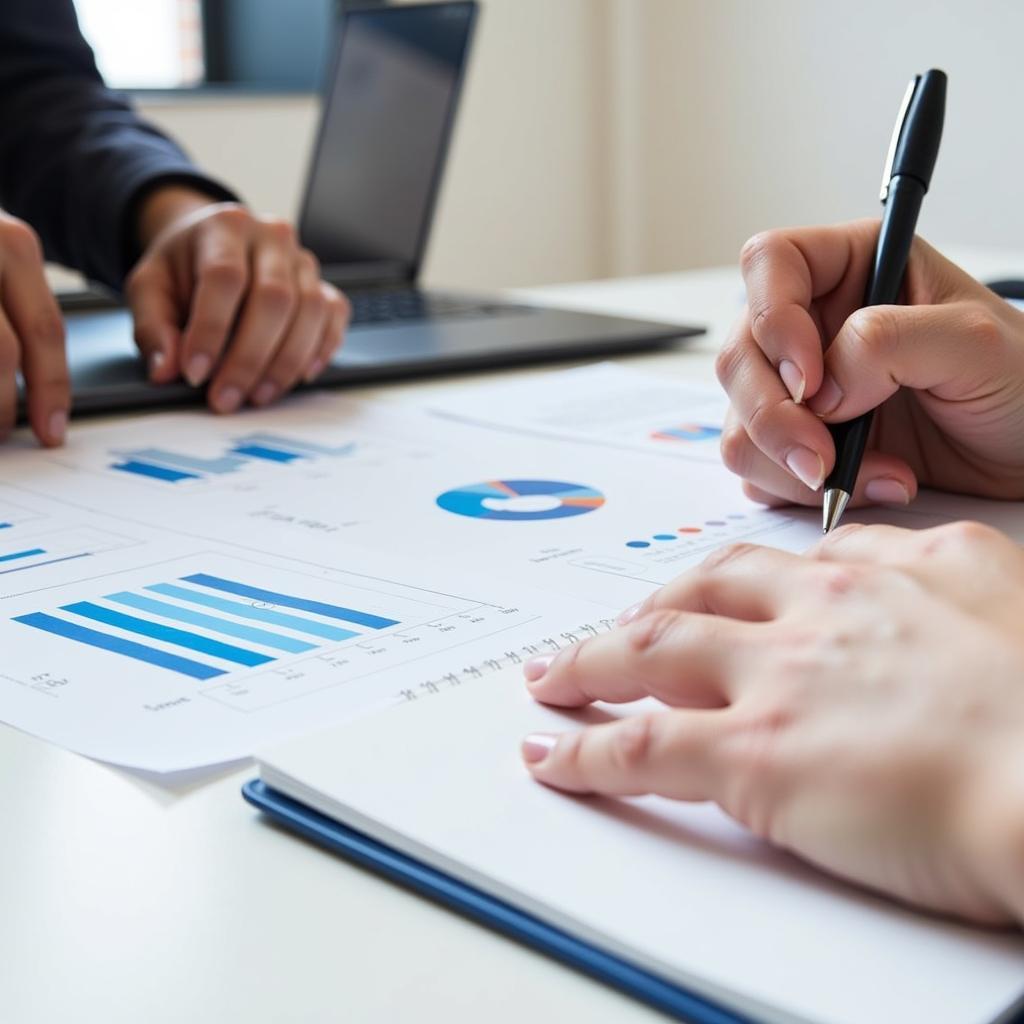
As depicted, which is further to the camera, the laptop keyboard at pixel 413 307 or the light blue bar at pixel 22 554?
the laptop keyboard at pixel 413 307

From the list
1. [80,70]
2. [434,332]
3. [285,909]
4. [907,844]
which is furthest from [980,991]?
[80,70]

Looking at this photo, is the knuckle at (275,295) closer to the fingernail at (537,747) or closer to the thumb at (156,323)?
the thumb at (156,323)

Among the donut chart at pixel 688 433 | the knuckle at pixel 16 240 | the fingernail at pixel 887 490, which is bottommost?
the donut chart at pixel 688 433

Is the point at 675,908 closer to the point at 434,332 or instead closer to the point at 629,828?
the point at 629,828

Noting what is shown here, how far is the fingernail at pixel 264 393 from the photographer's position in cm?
91

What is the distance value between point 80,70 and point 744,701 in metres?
1.24

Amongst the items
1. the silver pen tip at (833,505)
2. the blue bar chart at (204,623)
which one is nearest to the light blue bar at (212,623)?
the blue bar chart at (204,623)

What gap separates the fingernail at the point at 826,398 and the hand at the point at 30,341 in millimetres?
467

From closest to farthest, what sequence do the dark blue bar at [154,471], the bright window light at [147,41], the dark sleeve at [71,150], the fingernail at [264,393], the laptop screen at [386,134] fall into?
the dark blue bar at [154,471] < the fingernail at [264,393] < the dark sleeve at [71,150] < the laptop screen at [386,134] < the bright window light at [147,41]

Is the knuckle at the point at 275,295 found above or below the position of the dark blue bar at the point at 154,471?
above

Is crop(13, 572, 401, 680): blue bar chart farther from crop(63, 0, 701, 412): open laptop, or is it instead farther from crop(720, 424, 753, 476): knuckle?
crop(63, 0, 701, 412): open laptop

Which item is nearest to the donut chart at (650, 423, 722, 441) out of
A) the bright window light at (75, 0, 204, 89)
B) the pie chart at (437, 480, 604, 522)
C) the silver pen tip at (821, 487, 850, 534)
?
the pie chart at (437, 480, 604, 522)

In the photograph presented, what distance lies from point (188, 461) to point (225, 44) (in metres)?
2.86

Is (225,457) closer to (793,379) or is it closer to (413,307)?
(793,379)
